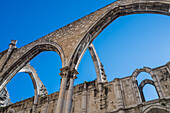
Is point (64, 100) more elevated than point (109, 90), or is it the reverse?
point (109, 90)

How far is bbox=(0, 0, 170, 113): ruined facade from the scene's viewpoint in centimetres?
747

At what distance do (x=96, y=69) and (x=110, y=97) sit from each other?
7.77ft

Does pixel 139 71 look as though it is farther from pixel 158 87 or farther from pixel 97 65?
pixel 97 65

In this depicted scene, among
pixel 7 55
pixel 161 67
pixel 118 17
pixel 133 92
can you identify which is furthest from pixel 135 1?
pixel 7 55

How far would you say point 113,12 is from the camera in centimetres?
888

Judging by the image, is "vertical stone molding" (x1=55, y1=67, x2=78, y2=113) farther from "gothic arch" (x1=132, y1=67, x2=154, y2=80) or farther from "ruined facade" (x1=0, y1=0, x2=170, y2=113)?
"gothic arch" (x1=132, y1=67, x2=154, y2=80)

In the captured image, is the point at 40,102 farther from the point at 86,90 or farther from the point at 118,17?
the point at 118,17

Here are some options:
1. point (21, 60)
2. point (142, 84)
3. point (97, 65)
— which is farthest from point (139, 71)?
point (21, 60)

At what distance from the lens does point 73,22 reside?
10.2 meters

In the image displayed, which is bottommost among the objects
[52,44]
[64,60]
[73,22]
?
[64,60]

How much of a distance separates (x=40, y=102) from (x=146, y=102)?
783 cm

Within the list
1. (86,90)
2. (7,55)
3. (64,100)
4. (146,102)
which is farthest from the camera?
(7,55)

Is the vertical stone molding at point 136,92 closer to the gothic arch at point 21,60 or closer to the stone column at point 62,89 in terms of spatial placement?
the stone column at point 62,89

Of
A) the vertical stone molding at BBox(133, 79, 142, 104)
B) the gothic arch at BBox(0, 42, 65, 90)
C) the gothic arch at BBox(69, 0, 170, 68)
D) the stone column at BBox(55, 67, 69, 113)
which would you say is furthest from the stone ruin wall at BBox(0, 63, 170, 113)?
the stone column at BBox(55, 67, 69, 113)
